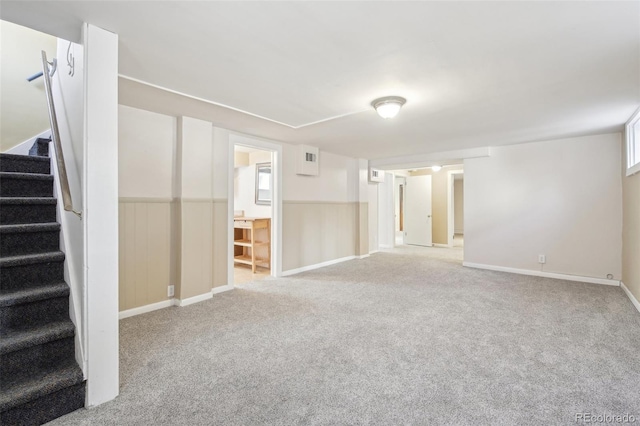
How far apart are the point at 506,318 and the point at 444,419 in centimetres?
184

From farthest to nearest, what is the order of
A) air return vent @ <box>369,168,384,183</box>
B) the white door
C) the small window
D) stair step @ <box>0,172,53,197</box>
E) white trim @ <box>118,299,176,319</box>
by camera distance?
the white door
air return vent @ <box>369,168,384,183</box>
the small window
white trim @ <box>118,299,176,319</box>
stair step @ <box>0,172,53,197</box>

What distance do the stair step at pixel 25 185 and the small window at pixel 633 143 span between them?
18.7 feet

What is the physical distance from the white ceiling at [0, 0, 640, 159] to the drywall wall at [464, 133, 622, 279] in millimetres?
997

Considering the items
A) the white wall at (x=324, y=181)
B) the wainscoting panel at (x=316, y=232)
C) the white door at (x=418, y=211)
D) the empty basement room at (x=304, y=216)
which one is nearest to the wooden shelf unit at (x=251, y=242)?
the empty basement room at (x=304, y=216)

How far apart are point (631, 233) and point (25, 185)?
6.24 metres

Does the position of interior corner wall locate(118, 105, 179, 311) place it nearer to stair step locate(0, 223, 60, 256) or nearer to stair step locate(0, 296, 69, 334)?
stair step locate(0, 223, 60, 256)

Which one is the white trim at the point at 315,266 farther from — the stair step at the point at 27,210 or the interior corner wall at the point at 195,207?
the stair step at the point at 27,210

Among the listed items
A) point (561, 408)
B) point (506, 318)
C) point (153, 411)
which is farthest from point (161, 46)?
point (506, 318)

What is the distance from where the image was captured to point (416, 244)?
837 cm

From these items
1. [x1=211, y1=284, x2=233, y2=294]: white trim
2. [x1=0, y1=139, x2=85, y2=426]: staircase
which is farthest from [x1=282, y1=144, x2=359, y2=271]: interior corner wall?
[x1=0, y1=139, x2=85, y2=426]: staircase

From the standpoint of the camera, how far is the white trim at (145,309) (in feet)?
9.93

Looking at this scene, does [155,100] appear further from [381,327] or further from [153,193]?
[381,327]

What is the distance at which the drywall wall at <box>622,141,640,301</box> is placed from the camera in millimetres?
3303

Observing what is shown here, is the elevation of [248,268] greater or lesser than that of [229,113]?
lesser
